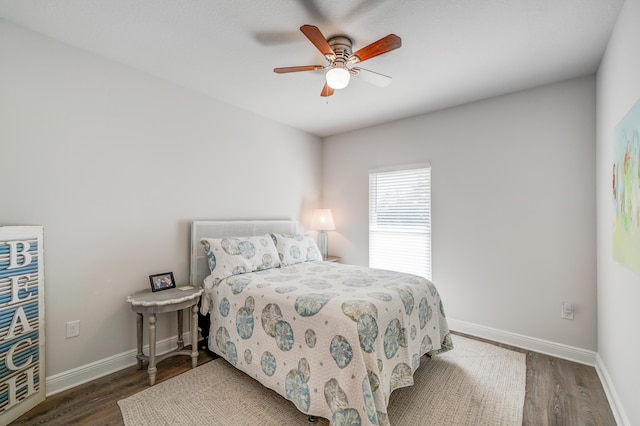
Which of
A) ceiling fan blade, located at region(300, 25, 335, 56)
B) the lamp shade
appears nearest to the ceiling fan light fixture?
ceiling fan blade, located at region(300, 25, 335, 56)

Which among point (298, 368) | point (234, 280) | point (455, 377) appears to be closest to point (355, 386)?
point (298, 368)

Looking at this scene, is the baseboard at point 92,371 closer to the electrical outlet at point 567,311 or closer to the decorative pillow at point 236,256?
the decorative pillow at point 236,256

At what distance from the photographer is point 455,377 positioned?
2330mm

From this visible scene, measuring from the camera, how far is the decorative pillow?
2.67 meters

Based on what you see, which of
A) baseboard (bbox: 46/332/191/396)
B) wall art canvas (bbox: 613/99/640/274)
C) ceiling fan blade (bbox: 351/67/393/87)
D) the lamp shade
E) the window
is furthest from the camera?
the lamp shade

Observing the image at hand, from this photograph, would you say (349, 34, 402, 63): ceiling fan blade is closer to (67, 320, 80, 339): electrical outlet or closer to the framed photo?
the framed photo

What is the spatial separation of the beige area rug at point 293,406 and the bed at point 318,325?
13 cm

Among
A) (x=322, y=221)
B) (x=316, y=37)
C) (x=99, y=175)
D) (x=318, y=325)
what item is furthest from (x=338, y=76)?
(x=322, y=221)

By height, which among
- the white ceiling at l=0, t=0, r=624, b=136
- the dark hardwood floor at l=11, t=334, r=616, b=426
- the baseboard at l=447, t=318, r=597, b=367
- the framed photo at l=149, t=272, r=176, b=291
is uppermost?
the white ceiling at l=0, t=0, r=624, b=136

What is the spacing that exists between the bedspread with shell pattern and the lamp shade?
1559mm

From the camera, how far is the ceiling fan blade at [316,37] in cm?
165

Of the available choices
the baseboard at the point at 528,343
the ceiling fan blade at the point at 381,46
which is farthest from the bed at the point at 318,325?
the ceiling fan blade at the point at 381,46

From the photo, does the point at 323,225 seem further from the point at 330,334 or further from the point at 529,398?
the point at 529,398

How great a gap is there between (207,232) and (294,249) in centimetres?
97
